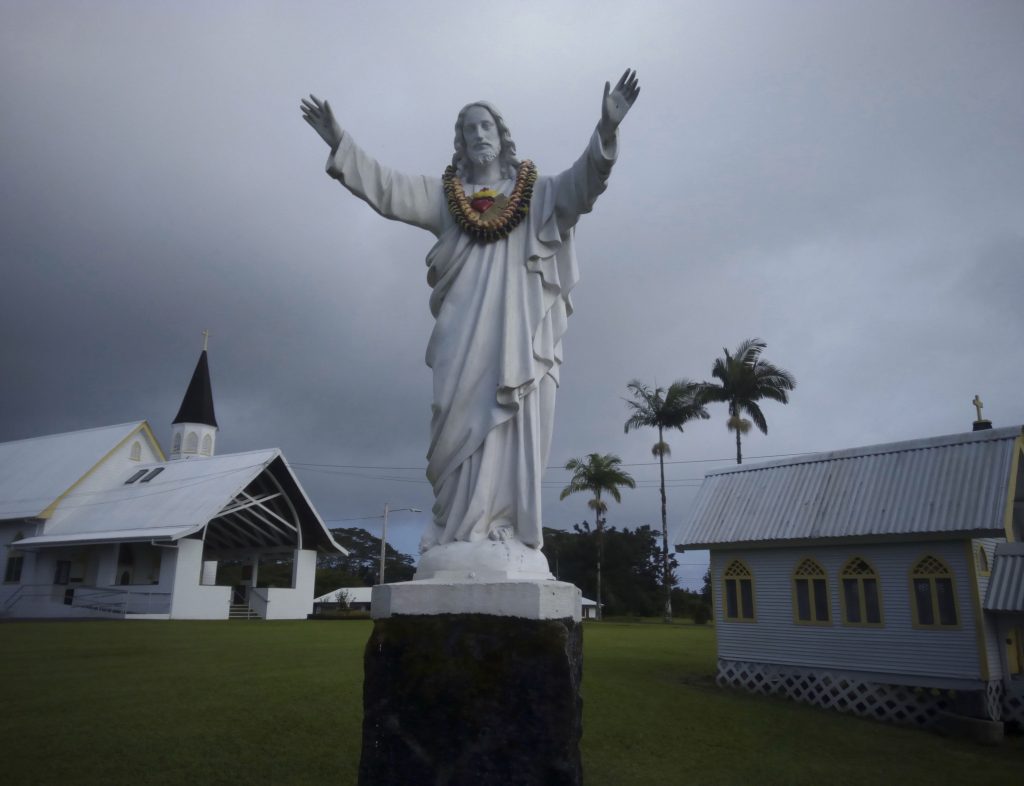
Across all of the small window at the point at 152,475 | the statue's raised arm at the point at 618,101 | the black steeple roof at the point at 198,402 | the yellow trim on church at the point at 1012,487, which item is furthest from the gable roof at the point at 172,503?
the statue's raised arm at the point at 618,101

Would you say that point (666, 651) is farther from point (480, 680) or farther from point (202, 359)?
point (202, 359)

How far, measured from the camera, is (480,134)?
4746mm

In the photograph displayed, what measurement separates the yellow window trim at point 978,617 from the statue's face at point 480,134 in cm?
1158

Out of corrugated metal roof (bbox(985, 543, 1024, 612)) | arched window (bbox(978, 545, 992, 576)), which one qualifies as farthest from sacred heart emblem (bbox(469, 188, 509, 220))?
arched window (bbox(978, 545, 992, 576))

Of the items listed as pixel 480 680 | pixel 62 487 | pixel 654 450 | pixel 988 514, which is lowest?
pixel 480 680

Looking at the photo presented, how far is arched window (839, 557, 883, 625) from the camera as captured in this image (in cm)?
1330

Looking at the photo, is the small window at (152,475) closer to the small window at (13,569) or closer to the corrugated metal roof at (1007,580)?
the small window at (13,569)

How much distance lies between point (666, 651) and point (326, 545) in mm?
18497

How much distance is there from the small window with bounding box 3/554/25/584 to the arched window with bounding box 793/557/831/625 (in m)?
29.8

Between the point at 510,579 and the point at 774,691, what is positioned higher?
the point at 510,579

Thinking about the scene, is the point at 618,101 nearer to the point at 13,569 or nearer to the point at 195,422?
the point at 13,569

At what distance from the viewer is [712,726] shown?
10438 mm

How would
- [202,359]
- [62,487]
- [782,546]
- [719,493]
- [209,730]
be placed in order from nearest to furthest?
[209,730] < [782,546] < [719,493] < [62,487] < [202,359]

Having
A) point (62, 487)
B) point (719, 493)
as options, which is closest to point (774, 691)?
point (719, 493)
